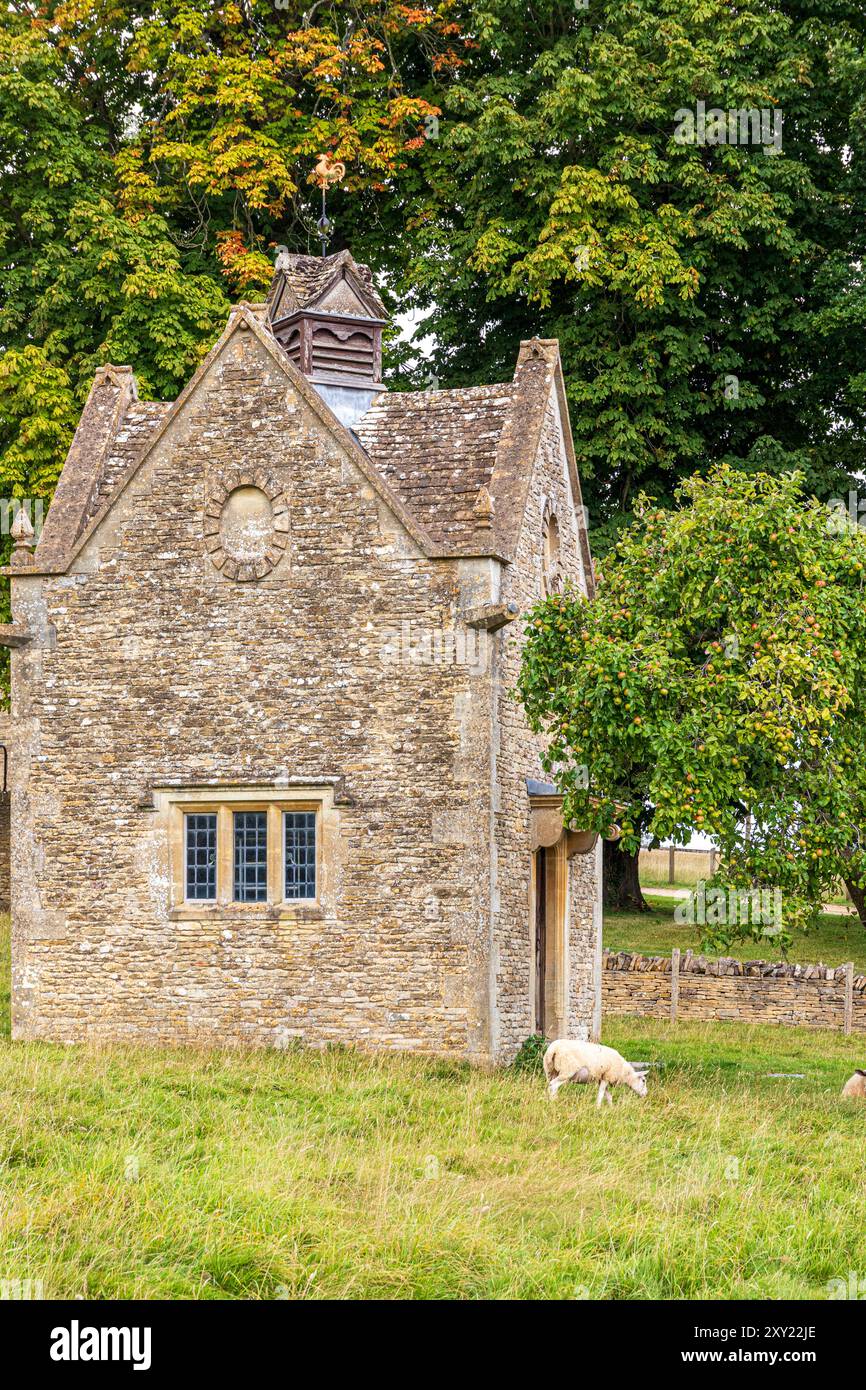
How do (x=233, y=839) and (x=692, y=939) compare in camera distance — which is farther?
(x=692, y=939)

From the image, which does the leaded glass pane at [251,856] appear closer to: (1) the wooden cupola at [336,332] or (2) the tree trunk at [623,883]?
(1) the wooden cupola at [336,332]

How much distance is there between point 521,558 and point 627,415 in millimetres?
11158

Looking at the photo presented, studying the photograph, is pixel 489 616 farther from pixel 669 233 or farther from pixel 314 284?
pixel 669 233

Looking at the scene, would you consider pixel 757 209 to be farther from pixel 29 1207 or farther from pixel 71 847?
pixel 29 1207

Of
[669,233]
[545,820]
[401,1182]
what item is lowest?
[401,1182]

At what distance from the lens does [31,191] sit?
34625 millimetres

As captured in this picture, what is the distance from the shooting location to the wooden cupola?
25562mm

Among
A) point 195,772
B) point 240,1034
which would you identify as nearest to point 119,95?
point 195,772

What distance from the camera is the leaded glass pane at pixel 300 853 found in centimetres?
2128

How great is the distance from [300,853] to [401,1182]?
8.04 metres

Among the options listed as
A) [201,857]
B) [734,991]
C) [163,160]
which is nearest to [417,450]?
[201,857]

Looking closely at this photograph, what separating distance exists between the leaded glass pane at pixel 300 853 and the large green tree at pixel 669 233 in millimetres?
12266

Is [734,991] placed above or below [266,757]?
below

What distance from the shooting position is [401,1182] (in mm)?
13688
